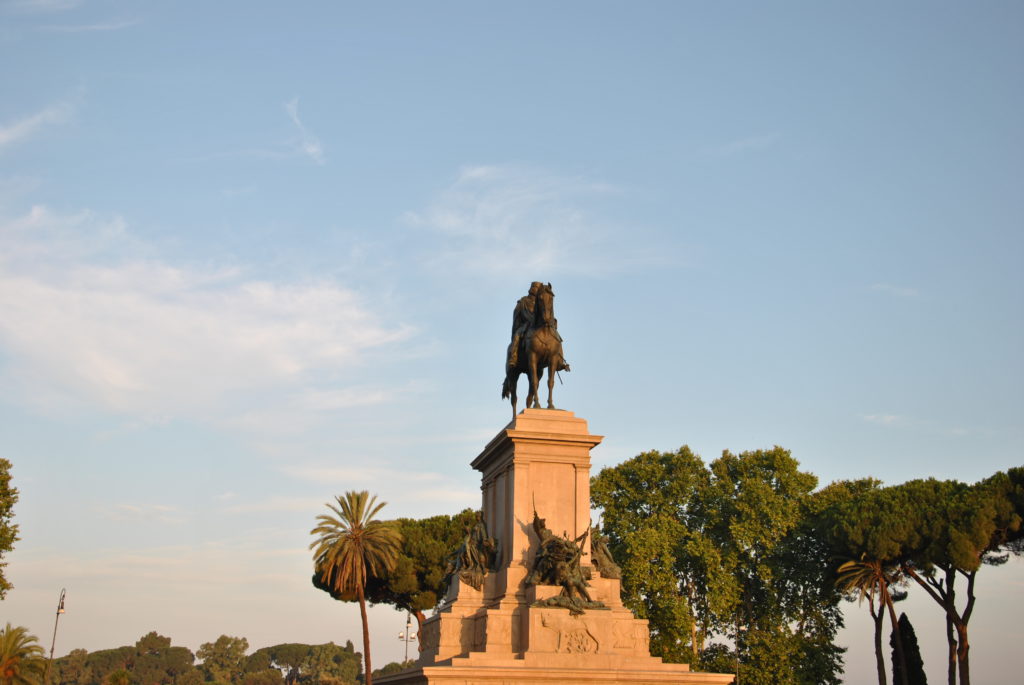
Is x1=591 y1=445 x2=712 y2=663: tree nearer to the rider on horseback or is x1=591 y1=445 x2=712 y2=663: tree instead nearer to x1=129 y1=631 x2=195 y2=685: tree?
the rider on horseback

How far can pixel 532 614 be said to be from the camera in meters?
20.0

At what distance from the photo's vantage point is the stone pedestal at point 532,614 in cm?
1945

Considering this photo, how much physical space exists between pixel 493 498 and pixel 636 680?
246 inches

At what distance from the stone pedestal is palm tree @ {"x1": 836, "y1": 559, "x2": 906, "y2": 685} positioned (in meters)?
23.2

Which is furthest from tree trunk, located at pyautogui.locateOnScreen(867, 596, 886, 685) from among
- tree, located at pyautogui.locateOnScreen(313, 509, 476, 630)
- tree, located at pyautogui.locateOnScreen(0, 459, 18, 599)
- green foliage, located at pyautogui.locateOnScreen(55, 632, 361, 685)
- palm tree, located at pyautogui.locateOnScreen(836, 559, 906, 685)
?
green foliage, located at pyautogui.locateOnScreen(55, 632, 361, 685)

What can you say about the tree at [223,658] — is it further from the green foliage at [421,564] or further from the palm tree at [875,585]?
the palm tree at [875,585]

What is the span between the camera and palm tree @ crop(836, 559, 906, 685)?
41.1 m

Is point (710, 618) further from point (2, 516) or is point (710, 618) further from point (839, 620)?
point (2, 516)

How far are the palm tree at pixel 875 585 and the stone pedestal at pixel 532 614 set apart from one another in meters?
23.2

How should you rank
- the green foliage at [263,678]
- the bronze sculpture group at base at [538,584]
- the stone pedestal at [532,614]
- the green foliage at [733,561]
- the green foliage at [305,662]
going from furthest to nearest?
the green foliage at [305,662] → the green foliage at [263,678] → the green foliage at [733,561] → the bronze sculpture group at base at [538,584] → the stone pedestal at [532,614]

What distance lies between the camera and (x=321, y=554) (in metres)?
44.8

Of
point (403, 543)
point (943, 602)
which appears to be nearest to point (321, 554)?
point (403, 543)

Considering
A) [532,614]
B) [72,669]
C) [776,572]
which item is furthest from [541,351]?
[72,669]

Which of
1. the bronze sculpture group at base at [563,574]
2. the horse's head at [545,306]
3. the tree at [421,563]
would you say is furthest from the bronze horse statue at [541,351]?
the tree at [421,563]
